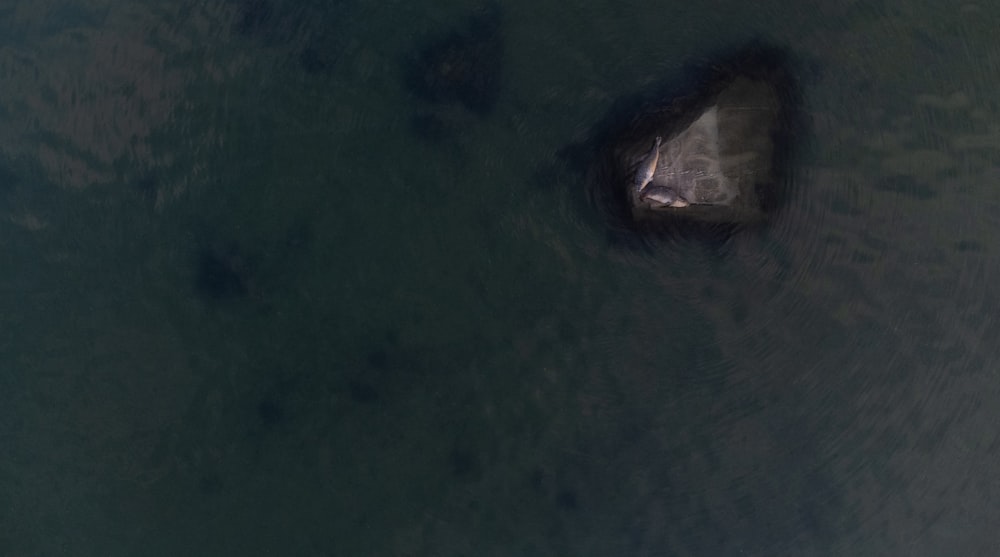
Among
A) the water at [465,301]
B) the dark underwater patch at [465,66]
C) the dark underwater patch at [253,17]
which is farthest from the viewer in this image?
the dark underwater patch at [253,17]

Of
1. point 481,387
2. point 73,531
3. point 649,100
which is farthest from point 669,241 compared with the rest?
point 73,531

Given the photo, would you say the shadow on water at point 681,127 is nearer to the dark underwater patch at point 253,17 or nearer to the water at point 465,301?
the water at point 465,301

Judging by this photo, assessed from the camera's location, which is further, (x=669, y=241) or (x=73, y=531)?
(x=73, y=531)

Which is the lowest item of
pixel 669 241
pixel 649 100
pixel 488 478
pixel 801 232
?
pixel 488 478

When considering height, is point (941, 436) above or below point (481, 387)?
above

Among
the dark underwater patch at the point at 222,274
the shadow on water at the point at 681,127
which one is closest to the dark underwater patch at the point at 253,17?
the dark underwater patch at the point at 222,274

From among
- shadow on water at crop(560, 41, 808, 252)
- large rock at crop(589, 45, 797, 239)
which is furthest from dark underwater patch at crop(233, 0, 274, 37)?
large rock at crop(589, 45, 797, 239)

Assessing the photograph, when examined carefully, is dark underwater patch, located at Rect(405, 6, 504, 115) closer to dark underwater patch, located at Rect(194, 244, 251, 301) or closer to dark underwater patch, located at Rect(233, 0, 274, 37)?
dark underwater patch, located at Rect(233, 0, 274, 37)

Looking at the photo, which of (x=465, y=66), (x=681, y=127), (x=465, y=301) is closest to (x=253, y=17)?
(x=465, y=66)

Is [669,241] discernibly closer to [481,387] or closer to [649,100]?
[649,100]
